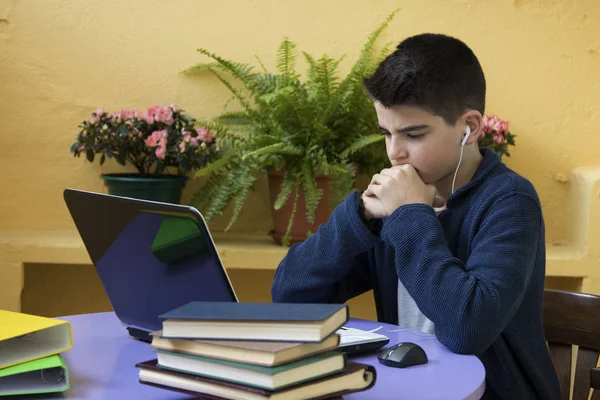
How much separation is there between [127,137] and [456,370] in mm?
1665

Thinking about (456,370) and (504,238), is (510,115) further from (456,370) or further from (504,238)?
(456,370)

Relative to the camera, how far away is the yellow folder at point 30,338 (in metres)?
1.05

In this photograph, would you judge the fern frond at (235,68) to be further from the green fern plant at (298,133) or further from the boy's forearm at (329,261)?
the boy's forearm at (329,261)

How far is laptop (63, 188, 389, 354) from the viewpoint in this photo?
1.14 m

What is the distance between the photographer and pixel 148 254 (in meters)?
1.22

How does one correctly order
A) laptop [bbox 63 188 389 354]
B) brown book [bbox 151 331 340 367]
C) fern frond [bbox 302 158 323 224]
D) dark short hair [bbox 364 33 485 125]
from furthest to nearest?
1. fern frond [bbox 302 158 323 224]
2. dark short hair [bbox 364 33 485 125]
3. laptop [bbox 63 188 389 354]
4. brown book [bbox 151 331 340 367]

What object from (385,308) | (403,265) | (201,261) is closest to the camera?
(201,261)

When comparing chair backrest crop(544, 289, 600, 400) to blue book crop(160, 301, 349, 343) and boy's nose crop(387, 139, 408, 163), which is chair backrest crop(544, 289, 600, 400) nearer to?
boy's nose crop(387, 139, 408, 163)

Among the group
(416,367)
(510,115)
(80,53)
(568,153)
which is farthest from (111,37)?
(416,367)

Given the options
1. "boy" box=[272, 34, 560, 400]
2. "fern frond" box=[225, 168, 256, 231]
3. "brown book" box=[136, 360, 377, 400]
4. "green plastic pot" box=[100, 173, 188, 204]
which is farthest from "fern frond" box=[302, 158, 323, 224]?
"brown book" box=[136, 360, 377, 400]

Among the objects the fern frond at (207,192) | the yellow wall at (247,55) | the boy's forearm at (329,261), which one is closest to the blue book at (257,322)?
the boy's forearm at (329,261)

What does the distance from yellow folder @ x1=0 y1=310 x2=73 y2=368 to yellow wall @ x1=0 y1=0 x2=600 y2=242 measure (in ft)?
5.64

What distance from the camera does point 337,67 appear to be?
2785 mm

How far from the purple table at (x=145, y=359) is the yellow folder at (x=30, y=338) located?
0.07 meters
